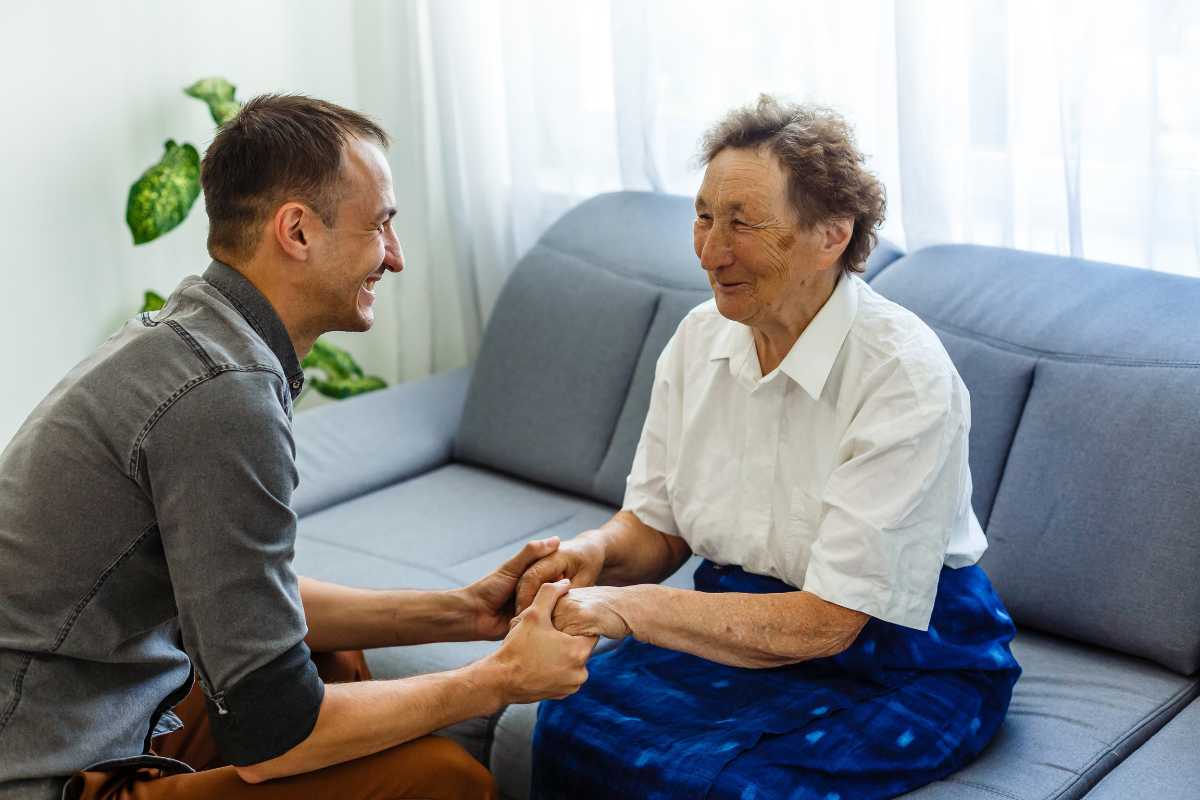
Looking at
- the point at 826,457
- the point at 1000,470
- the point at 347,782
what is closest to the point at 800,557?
the point at 826,457

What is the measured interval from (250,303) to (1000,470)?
4.21ft

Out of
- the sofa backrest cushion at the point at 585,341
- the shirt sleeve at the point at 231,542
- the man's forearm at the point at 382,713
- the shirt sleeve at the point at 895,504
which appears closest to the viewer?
the shirt sleeve at the point at 231,542

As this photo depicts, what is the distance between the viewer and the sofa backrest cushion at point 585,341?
2.79 meters

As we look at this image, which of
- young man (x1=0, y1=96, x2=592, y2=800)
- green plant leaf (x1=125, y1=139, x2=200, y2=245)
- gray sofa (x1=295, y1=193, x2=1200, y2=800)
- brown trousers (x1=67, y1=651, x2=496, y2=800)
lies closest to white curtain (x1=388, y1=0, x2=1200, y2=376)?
gray sofa (x1=295, y1=193, x2=1200, y2=800)

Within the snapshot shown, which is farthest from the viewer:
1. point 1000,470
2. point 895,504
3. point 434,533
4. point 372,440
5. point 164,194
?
point 164,194

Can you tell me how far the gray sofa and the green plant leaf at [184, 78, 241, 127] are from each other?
2.67 ft

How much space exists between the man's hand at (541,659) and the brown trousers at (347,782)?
0.12m

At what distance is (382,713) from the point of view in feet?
5.36

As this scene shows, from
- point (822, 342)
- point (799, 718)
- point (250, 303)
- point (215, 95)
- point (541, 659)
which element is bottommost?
point (799, 718)

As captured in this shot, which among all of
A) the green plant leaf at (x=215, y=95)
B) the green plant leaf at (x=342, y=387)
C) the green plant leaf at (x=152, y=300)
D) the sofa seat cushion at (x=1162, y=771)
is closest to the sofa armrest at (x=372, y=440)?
the green plant leaf at (x=342, y=387)

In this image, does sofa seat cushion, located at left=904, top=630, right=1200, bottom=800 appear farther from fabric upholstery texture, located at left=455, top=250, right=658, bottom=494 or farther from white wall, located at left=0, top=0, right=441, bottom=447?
white wall, located at left=0, top=0, right=441, bottom=447

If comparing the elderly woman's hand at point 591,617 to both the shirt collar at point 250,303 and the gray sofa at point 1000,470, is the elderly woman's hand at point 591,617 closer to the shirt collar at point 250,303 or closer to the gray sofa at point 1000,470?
the gray sofa at point 1000,470

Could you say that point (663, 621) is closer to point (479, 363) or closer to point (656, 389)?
point (656, 389)

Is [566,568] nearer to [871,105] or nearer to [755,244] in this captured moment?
[755,244]
